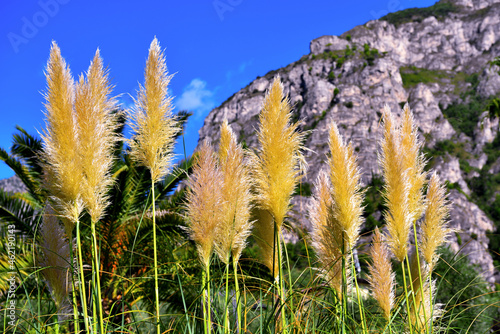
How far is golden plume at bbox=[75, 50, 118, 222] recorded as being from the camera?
7.30 feet

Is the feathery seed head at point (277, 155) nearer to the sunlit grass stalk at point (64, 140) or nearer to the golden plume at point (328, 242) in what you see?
the golden plume at point (328, 242)

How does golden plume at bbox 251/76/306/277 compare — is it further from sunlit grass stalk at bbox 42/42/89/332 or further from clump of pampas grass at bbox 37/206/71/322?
clump of pampas grass at bbox 37/206/71/322

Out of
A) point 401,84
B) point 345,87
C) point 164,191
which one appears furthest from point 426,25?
point 164,191

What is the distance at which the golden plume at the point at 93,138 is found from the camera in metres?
2.22

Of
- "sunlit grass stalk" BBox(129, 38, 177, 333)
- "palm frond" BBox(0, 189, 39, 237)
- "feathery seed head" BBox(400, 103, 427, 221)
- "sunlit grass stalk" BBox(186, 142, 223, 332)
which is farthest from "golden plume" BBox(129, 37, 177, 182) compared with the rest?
"palm frond" BBox(0, 189, 39, 237)

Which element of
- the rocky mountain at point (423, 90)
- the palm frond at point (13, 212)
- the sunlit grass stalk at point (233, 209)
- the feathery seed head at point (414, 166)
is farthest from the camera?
the rocky mountain at point (423, 90)

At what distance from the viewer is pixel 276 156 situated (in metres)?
2.40

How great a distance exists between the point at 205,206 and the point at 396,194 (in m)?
1.33

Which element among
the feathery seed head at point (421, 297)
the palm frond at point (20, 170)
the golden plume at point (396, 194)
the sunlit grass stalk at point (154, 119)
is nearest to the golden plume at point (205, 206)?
the sunlit grass stalk at point (154, 119)

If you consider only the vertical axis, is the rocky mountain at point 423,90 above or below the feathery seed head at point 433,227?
above

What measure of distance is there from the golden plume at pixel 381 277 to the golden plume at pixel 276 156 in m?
0.87

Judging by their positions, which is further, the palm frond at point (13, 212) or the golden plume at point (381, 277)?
the palm frond at point (13, 212)

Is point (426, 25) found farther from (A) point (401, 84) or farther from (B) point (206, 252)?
(B) point (206, 252)

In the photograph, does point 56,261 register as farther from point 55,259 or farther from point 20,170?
point 20,170
